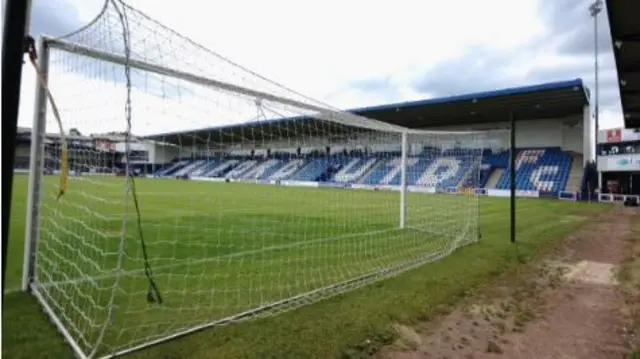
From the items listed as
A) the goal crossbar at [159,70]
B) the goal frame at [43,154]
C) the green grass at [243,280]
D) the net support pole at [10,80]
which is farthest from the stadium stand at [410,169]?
the net support pole at [10,80]

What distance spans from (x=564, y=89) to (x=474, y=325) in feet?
79.1

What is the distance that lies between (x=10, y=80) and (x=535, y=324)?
15.0 feet

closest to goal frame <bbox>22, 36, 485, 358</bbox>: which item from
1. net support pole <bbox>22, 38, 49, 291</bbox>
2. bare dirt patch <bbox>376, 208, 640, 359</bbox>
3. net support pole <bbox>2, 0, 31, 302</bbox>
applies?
net support pole <bbox>22, 38, 49, 291</bbox>

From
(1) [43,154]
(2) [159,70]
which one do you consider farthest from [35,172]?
(2) [159,70]

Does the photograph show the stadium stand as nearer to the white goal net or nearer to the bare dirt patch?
the white goal net

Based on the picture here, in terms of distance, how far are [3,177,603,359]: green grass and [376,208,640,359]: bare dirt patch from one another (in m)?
0.27

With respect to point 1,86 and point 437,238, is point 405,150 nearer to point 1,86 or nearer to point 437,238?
point 437,238

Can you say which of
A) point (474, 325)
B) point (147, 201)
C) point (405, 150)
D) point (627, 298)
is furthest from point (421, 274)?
point (147, 201)

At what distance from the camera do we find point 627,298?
201 inches

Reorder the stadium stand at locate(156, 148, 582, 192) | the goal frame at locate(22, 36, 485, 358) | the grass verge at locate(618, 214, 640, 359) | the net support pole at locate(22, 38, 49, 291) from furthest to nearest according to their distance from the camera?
the stadium stand at locate(156, 148, 582, 192), the net support pole at locate(22, 38, 49, 291), the goal frame at locate(22, 36, 485, 358), the grass verge at locate(618, 214, 640, 359)

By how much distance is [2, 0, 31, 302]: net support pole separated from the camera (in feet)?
3.88

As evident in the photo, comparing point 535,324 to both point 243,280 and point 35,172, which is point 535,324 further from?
point 35,172

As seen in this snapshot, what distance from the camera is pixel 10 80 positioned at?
120 centimetres

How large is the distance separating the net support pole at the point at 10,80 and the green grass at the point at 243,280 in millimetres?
2378
